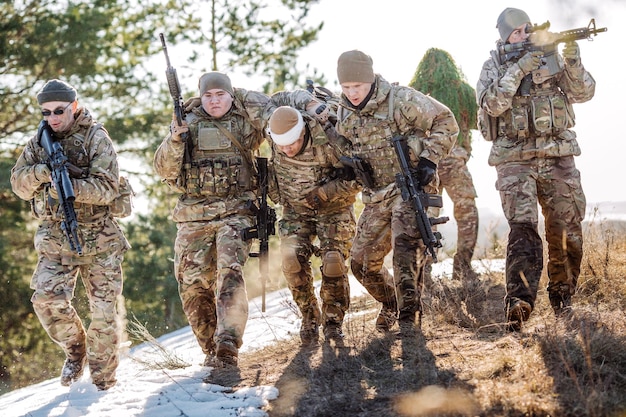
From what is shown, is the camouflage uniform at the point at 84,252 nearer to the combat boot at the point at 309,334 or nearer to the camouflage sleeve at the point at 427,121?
the combat boot at the point at 309,334

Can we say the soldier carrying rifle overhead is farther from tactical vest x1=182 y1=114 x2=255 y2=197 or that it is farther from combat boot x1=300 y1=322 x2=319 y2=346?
tactical vest x1=182 y1=114 x2=255 y2=197

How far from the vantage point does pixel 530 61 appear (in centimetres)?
626

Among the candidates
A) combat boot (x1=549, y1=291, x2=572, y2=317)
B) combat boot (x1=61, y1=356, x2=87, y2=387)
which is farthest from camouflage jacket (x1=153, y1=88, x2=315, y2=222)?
combat boot (x1=549, y1=291, x2=572, y2=317)

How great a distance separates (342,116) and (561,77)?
5.75 feet

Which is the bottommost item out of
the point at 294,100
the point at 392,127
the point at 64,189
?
the point at 64,189

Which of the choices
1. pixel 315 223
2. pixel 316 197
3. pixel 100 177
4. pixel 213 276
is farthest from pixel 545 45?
pixel 100 177

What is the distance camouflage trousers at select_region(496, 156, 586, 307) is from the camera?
6.22 meters

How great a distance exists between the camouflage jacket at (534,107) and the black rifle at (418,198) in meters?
0.66

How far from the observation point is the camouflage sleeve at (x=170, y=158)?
6867mm

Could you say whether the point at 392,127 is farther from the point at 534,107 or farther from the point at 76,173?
the point at 76,173

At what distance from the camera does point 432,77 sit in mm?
10094

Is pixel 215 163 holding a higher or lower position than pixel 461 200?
higher

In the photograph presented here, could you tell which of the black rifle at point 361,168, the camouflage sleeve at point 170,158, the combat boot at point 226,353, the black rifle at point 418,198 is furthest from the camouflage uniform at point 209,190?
the black rifle at point 418,198

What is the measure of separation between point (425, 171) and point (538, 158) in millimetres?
917
